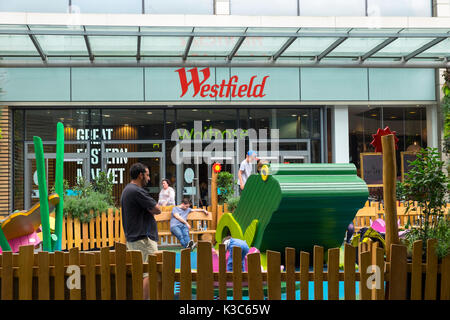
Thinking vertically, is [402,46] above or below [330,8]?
below

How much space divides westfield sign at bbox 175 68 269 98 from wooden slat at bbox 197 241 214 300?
1293 cm

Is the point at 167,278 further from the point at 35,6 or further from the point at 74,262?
the point at 35,6

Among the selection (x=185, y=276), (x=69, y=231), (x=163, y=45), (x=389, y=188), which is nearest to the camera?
(x=185, y=276)

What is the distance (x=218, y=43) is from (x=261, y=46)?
1.03 meters

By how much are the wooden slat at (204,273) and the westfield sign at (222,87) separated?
12933 millimetres

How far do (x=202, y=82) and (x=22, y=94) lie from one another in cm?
592

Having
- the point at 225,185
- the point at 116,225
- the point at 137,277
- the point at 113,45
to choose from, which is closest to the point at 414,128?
the point at 225,185

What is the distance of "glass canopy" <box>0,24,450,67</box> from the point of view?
10.2 metres

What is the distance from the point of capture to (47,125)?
682 inches

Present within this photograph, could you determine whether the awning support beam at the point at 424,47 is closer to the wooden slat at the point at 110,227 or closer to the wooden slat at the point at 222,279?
the wooden slat at the point at 110,227

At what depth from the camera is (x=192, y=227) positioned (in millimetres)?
12625

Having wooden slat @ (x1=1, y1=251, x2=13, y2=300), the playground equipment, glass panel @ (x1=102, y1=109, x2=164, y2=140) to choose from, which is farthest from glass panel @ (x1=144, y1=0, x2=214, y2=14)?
wooden slat @ (x1=1, y1=251, x2=13, y2=300)

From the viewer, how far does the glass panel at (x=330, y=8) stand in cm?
1730
